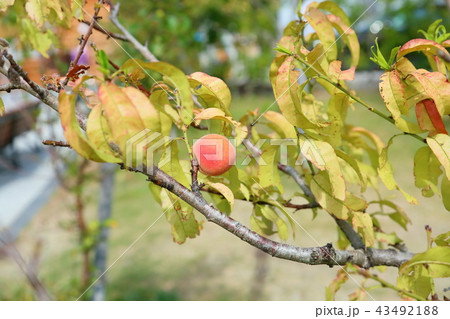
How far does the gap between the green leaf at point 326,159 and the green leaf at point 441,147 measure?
0.38 ft

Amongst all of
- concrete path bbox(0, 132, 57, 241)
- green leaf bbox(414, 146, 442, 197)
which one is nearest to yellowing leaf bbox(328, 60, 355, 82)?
green leaf bbox(414, 146, 442, 197)

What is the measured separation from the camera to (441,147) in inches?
21.4

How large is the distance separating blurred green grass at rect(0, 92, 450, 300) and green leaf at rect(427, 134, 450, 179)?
1.45 metres

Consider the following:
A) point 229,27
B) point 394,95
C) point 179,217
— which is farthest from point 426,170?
point 229,27

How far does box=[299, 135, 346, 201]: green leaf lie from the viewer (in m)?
0.54

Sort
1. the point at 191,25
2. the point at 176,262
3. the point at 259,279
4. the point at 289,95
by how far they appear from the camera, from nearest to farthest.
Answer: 1. the point at 289,95
2. the point at 191,25
3. the point at 259,279
4. the point at 176,262

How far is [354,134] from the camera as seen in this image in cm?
76

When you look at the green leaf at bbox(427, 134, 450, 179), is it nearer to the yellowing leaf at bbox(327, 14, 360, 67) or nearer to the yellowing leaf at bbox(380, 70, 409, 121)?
the yellowing leaf at bbox(380, 70, 409, 121)

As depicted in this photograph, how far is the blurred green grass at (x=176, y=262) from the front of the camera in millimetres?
2148

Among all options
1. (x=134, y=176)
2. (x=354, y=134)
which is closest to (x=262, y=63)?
(x=134, y=176)

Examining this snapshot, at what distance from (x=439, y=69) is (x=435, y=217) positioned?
2.66 m

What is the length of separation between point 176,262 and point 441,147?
7.11ft

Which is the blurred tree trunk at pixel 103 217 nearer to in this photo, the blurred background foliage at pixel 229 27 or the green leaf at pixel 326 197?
the blurred background foliage at pixel 229 27

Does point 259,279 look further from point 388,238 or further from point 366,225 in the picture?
point 366,225
